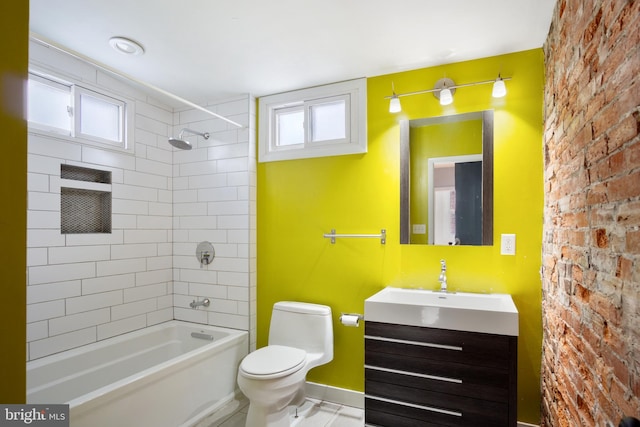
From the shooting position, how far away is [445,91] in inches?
86.5

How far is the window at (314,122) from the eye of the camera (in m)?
2.62

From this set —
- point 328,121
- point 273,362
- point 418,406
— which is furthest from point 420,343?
point 328,121

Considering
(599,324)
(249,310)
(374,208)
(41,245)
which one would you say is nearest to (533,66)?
(374,208)

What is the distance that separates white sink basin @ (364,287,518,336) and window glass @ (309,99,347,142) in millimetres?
1353

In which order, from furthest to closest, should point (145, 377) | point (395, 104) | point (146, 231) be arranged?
1. point (146, 231)
2. point (395, 104)
3. point (145, 377)

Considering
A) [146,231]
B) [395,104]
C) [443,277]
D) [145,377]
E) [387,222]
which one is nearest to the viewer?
[145,377]

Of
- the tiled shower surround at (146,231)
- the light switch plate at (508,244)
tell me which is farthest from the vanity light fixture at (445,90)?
the tiled shower surround at (146,231)

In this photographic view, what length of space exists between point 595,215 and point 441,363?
1.10m

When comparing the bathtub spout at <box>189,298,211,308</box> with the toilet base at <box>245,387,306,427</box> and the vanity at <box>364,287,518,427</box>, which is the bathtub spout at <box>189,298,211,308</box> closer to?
the toilet base at <box>245,387,306,427</box>

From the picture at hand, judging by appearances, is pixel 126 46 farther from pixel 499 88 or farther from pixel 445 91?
pixel 499 88

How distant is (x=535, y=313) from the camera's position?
2.12 meters

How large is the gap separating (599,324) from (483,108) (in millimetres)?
1578

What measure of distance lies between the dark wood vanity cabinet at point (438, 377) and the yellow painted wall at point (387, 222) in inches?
20.9

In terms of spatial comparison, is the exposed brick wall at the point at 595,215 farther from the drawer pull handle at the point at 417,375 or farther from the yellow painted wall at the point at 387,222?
the drawer pull handle at the point at 417,375
